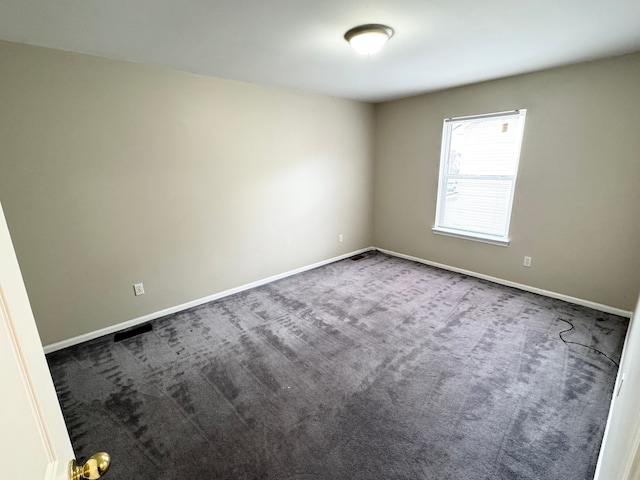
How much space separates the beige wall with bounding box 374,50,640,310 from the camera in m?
2.61

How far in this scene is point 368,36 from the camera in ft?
6.40

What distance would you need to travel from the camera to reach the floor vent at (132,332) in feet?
8.65

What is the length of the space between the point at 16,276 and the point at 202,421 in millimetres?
1569

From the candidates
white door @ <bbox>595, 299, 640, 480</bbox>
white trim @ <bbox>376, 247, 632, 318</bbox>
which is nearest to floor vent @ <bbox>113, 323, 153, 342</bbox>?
white door @ <bbox>595, 299, 640, 480</bbox>

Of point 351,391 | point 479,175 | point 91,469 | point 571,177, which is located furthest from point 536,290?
point 91,469

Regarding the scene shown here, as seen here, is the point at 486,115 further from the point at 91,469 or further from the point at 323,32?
the point at 91,469

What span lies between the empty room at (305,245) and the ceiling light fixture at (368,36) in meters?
0.02

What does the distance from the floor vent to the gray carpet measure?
0.23 feet

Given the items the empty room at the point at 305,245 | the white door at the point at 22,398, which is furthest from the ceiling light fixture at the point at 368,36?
the white door at the point at 22,398

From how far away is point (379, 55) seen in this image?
2441mm

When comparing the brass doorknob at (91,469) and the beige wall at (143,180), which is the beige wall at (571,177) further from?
the brass doorknob at (91,469)

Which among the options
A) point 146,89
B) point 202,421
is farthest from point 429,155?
point 202,421

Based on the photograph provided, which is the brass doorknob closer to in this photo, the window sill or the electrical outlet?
the electrical outlet

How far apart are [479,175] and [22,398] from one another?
4190 millimetres
